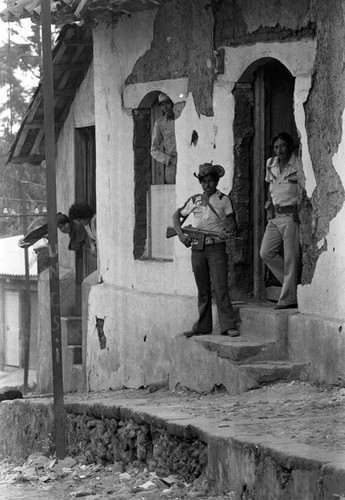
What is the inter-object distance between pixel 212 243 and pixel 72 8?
9.23 ft

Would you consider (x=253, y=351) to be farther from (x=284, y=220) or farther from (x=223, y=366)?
(x=284, y=220)

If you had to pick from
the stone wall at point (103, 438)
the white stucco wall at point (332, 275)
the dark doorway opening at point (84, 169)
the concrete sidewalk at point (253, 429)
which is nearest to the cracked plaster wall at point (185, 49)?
the white stucco wall at point (332, 275)

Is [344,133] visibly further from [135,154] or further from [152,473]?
[135,154]

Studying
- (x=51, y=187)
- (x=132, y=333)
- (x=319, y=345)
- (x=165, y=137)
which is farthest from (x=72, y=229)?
(x=51, y=187)

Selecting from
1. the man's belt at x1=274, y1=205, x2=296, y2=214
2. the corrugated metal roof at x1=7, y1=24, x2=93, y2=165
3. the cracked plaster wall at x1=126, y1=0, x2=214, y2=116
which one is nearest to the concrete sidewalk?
the man's belt at x1=274, y1=205, x2=296, y2=214

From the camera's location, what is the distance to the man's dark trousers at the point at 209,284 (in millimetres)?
11891

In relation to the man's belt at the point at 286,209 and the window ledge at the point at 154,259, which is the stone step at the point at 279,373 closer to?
the man's belt at the point at 286,209

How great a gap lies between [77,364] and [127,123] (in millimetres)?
4416

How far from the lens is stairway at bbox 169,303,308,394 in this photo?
11008mm

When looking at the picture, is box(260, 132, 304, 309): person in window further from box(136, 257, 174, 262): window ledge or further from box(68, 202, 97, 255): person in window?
box(68, 202, 97, 255): person in window

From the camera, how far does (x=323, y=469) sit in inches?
278

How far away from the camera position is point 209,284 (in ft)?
39.7

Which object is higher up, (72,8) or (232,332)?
(72,8)

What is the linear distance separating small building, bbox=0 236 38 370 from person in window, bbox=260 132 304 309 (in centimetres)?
1349
